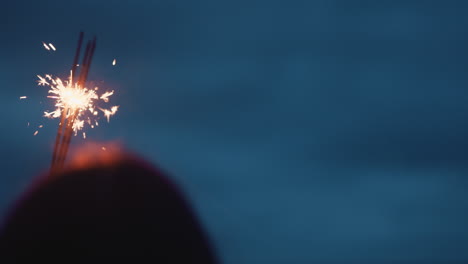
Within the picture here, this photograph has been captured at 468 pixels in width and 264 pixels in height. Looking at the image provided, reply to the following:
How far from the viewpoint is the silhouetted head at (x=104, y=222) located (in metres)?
14.4

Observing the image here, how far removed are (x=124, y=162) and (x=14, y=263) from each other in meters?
4.81

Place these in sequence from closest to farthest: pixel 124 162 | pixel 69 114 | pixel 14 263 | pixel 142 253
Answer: pixel 14 263 → pixel 142 253 → pixel 124 162 → pixel 69 114

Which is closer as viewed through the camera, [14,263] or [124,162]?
[14,263]

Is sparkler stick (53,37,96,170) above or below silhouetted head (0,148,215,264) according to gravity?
above

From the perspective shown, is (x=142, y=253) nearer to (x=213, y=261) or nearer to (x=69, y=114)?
(x=213, y=261)

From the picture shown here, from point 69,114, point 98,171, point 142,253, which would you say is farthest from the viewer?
point 69,114

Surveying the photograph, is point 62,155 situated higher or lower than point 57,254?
higher

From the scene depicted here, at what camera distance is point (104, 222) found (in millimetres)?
15102

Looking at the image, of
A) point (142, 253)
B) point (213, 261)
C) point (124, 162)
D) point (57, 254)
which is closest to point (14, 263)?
point (57, 254)

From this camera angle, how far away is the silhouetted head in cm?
1439

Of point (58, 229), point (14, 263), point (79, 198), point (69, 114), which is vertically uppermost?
point (69, 114)

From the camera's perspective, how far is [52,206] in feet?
49.7

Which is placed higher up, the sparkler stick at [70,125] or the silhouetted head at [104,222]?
the sparkler stick at [70,125]

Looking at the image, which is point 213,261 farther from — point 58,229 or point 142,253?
point 58,229
